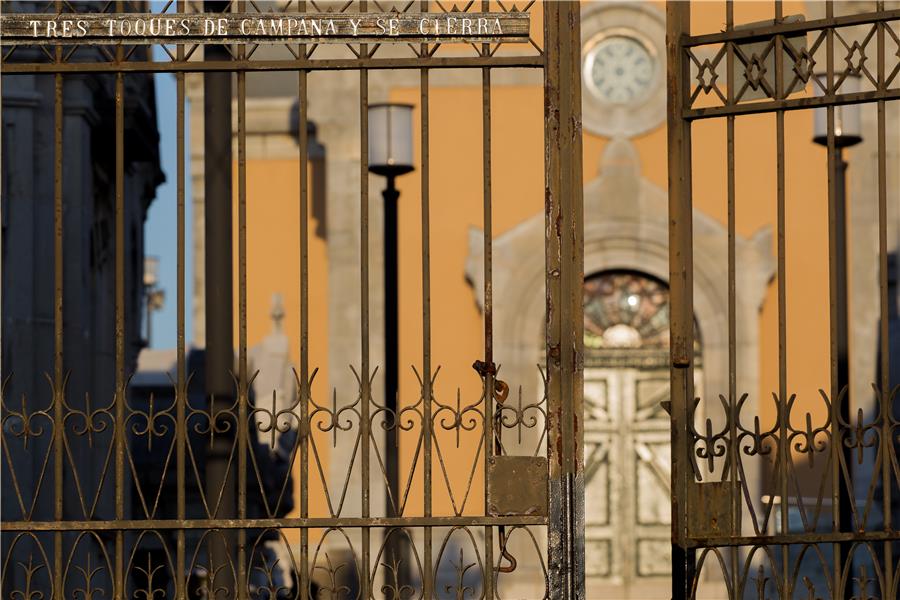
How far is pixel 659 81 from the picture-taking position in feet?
66.7

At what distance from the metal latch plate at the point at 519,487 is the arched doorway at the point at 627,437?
13.1m

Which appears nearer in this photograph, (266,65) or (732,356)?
(732,356)

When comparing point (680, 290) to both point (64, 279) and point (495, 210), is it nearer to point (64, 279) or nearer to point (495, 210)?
point (64, 279)

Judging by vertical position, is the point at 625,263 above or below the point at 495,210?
below

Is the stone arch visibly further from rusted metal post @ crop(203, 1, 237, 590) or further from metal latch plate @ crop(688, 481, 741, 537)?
metal latch plate @ crop(688, 481, 741, 537)

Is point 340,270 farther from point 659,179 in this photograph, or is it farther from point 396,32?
point 396,32

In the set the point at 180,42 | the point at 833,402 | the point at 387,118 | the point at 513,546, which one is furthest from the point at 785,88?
the point at 513,546

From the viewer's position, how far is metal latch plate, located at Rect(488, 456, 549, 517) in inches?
258

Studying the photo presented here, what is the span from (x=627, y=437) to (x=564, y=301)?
44.8 ft

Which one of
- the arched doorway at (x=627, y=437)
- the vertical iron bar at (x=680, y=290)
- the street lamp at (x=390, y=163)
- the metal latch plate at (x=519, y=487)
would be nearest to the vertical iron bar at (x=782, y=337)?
the vertical iron bar at (x=680, y=290)

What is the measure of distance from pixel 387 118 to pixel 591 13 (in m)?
8.99

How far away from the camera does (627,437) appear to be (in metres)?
20.0

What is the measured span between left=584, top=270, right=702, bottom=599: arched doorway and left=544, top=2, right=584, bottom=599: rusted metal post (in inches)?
514

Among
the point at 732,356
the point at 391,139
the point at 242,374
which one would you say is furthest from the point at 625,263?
the point at 242,374
